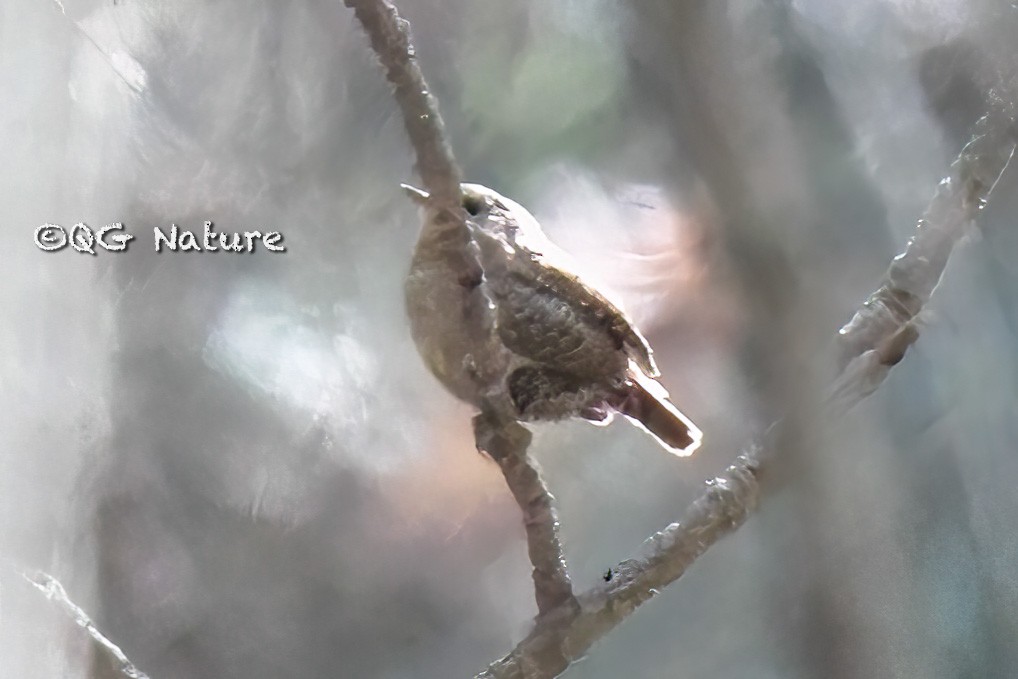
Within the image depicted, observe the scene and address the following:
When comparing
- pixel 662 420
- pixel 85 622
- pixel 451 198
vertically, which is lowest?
pixel 85 622

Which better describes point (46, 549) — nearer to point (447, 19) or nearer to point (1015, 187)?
point (447, 19)

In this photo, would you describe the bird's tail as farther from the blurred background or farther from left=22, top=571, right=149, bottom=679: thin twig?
left=22, top=571, right=149, bottom=679: thin twig

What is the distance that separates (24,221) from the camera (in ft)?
2.06

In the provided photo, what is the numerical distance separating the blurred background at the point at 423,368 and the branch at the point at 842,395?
1cm

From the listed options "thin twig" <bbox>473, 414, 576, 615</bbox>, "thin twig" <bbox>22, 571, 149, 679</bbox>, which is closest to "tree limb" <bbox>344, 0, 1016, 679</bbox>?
"thin twig" <bbox>473, 414, 576, 615</bbox>

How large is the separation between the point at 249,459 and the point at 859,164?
0.59 m

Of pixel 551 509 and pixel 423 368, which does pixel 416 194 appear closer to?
pixel 423 368

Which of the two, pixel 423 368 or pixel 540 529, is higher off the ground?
pixel 423 368

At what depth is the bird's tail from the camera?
64cm

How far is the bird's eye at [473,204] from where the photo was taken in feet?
2.06

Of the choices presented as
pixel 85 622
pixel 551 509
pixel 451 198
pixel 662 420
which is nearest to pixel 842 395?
pixel 662 420

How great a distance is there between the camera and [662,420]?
2.10 feet

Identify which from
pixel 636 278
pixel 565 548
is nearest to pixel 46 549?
pixel 565 548

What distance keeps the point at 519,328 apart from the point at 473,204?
0.37 feet
